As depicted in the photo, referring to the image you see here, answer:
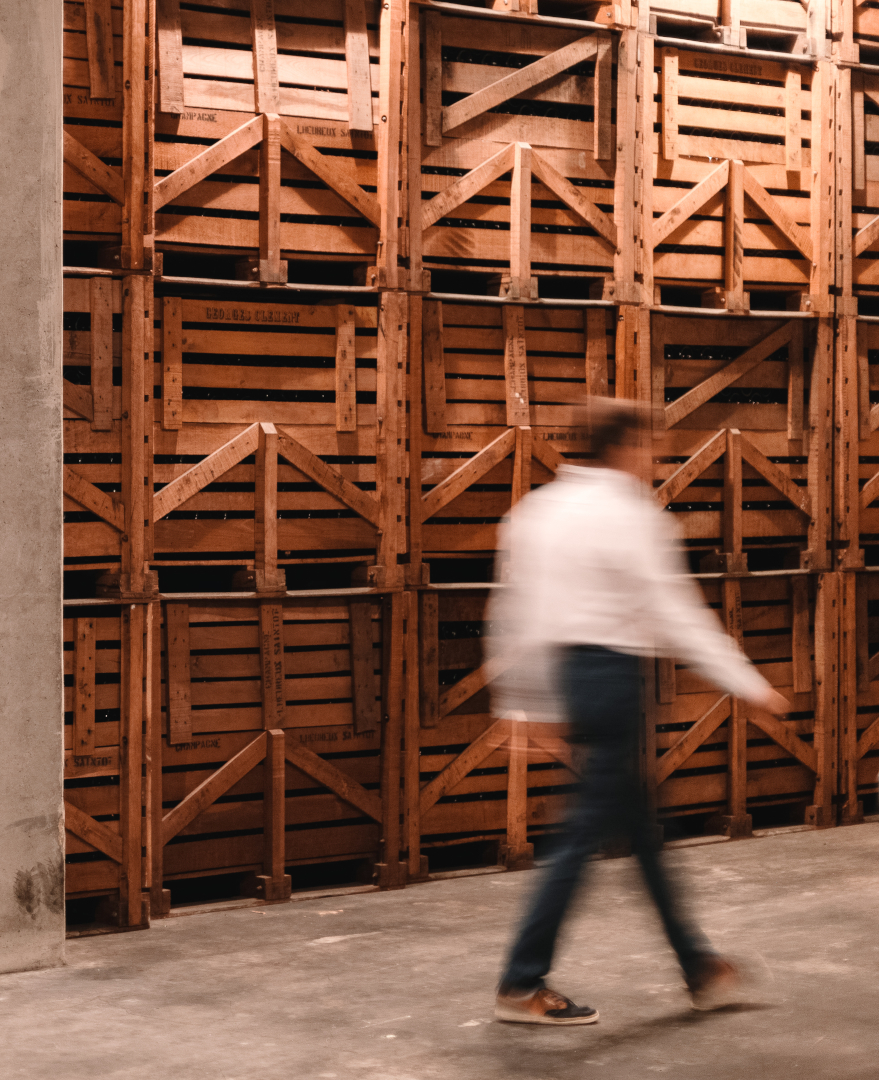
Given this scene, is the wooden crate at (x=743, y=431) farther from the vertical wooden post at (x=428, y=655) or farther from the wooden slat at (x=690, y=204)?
the vertical wooden post at (x=428, y=655)

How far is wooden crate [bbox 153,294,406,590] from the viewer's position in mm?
7652

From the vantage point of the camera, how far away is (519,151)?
842 cm

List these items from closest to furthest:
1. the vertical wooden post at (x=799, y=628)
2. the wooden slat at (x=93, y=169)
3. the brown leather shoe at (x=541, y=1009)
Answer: the brown leather shoe at (x=541, y=1009) < the wooden slat at (x=93, y=169) < the vertical wooden post at (x=799, y=628)

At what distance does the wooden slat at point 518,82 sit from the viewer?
829 centimetres

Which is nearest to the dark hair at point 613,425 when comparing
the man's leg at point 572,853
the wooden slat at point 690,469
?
the man's leg at point 572,853

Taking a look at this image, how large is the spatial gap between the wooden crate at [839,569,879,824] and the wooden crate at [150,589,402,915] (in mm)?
3264

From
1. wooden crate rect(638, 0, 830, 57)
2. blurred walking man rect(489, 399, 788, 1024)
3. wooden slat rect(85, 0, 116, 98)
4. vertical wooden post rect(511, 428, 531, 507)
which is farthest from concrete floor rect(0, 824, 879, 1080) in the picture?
wooden crate rect(638, 0, 830, 57)

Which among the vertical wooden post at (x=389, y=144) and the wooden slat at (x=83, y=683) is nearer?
the wooden slat at (x=83, y=683)

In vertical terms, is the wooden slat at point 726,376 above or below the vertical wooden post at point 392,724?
above

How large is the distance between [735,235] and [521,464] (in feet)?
7.02

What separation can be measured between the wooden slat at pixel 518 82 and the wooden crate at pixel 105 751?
10.9ft

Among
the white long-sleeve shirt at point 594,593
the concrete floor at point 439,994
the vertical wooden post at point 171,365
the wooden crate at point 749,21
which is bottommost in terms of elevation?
the concrete floor at point 439,994

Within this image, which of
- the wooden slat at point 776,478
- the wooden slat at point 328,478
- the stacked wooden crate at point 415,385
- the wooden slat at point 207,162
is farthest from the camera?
the wooden slat at point 776,478

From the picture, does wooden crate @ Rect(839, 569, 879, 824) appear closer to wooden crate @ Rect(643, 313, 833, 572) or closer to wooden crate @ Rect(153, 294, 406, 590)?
wooden crate @ Rect(643, 313, 833, 572)
